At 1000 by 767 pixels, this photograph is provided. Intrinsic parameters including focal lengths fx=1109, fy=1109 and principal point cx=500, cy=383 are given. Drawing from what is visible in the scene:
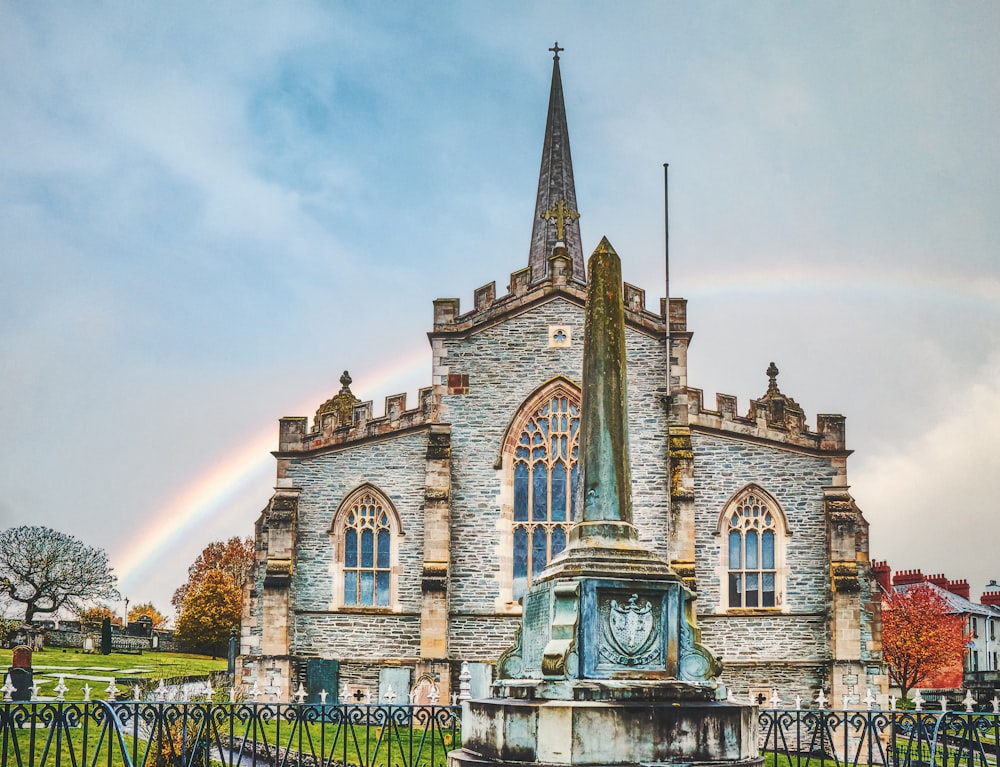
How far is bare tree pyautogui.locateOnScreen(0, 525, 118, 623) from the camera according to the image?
5141 centimetres

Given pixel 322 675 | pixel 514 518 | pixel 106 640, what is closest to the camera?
pixel 322 675

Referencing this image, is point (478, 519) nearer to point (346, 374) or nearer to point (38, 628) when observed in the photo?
point (346, 374)

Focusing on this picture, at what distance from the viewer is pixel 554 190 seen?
41.5m

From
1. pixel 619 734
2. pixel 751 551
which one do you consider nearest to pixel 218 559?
pixel 751 551

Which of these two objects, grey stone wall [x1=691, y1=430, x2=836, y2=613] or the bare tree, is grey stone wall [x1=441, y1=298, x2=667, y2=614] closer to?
grey stone wall [x1=691, y1=430, x2=836, y2=613]

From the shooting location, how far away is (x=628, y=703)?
9.53m

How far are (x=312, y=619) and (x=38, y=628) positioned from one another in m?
28.6

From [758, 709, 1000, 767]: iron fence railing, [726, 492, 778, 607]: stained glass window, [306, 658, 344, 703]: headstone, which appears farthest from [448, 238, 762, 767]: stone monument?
[726, 492, 778, 607]: stained glass window

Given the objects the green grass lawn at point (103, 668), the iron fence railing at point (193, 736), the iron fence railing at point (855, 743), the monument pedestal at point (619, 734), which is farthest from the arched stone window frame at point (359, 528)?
the monument pedestal at point (619, 734)

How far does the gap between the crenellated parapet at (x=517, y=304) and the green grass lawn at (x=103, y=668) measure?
452 inches

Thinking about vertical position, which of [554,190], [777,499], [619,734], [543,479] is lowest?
[619,734]

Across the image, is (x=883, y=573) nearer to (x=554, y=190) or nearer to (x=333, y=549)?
(x=554, y=190)

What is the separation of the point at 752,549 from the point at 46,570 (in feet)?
122

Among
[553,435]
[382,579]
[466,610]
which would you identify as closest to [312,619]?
[382,579]
